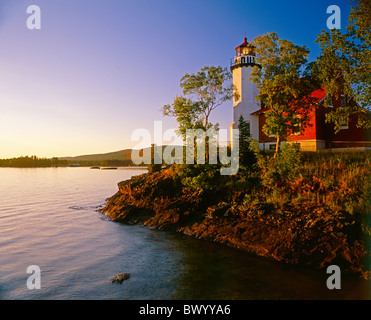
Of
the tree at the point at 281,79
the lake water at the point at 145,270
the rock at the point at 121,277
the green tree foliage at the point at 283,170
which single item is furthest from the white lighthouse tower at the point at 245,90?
the rock at the point at 121,277

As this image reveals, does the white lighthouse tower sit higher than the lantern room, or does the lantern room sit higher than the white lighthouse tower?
the lantern room

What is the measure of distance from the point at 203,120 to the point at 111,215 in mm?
14659

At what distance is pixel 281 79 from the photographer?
76.6 feet

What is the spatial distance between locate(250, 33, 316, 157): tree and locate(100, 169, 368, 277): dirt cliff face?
9.58 metres

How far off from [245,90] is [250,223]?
28853 mm

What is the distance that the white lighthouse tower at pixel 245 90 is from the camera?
38062mm

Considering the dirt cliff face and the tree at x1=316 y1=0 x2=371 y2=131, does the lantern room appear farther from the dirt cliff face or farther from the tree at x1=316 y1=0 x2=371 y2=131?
the dirt cliff face

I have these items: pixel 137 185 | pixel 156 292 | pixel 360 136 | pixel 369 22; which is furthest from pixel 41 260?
pixel 360 136

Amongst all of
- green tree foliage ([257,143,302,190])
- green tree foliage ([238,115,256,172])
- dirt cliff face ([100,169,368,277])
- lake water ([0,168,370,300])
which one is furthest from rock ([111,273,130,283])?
green tree foliage ([238,115,256,172])

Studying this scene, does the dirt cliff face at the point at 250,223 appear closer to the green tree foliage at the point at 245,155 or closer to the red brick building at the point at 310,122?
the green tree foliage at the point at 245,155

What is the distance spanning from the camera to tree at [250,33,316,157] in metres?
23.4
